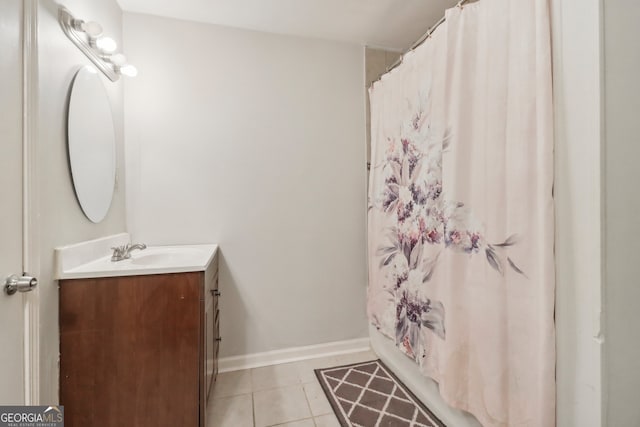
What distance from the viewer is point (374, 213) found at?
6.70 feet

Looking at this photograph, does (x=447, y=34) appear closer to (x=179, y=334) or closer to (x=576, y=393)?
(x=576, y=393)

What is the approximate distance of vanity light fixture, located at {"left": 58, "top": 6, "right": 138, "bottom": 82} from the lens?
123 cm

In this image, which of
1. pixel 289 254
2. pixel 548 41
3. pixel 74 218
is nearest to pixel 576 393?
pixel 548 41

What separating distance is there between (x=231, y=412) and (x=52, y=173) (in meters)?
1.54

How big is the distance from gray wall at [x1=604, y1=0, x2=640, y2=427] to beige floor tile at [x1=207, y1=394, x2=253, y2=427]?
5.18ft

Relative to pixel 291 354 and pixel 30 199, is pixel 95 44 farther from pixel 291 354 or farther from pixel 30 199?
pixel 291 354

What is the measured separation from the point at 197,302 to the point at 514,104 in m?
1.58

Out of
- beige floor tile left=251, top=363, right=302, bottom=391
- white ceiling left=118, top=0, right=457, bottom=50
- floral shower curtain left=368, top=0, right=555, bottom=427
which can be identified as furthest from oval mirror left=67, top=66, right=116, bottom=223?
floral shower curtain left=368, top=0, right=555, bottom=427

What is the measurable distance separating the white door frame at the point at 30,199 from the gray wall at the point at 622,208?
1958 mm

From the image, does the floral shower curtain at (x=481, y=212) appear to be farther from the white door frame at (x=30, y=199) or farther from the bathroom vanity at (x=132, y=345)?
the white door frame at (x=30, y=199)

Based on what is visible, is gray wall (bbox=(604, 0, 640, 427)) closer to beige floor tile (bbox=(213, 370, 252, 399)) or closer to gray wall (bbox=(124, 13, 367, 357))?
gray wall (bbox=(124, 13, 367, 357))

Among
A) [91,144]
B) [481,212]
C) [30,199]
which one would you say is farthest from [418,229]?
[91,144]

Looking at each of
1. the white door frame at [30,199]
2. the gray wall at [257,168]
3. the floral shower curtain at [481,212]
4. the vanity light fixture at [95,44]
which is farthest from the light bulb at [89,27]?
the floral shower curtain at [481,212]

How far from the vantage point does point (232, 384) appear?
1.80 m
